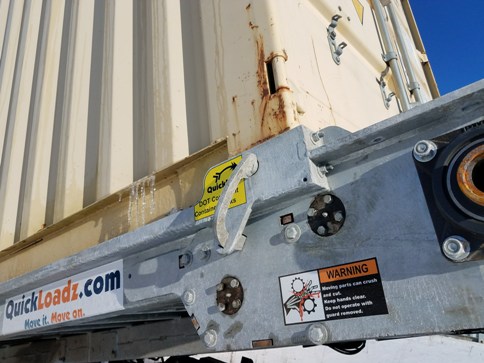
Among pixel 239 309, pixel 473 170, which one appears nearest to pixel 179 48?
pixel 239 309

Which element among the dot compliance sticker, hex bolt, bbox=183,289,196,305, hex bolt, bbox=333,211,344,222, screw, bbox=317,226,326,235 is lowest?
the dot compliance sticker

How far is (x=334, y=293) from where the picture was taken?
97 centimetres

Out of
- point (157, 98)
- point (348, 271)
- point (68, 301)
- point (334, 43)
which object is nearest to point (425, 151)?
point (348, 271)

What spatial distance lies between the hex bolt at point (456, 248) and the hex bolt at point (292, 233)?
1.14ft

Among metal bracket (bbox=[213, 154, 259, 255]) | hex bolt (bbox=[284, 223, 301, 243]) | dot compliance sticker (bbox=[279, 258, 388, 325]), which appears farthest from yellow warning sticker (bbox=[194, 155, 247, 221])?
dot compliance sticker (bbox=[279, 258, 388, 325])

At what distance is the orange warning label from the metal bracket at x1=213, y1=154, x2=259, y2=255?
230 millimetres

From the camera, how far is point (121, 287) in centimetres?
145

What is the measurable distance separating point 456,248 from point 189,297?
0.73 m

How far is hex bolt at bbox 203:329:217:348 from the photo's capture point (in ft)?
3.79

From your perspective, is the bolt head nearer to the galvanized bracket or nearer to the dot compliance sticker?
the dot compliance sticker

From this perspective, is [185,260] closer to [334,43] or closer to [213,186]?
[213,186]

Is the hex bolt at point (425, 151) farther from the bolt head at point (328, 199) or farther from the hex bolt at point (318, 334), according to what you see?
the hex bolt at point (318, 334)

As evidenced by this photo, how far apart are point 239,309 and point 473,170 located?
0.66 metres

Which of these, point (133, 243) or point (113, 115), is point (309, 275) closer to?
point (133, 243)
